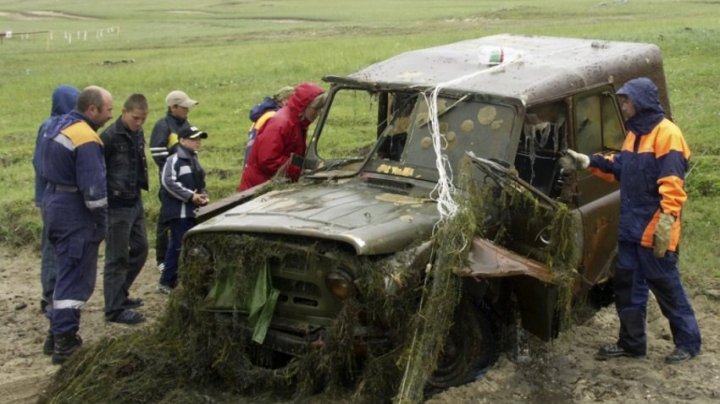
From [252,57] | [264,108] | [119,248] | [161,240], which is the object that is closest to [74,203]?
[119,248]

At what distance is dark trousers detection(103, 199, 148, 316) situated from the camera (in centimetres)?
761

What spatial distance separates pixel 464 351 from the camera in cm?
605

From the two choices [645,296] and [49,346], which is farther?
[49,346]

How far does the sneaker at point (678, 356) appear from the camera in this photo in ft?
21.6

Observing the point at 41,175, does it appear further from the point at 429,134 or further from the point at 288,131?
the point at 429,134

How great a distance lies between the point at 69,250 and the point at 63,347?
0.70 meters

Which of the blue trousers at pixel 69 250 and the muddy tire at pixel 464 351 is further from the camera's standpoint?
the blue trousers at pixel 69 250

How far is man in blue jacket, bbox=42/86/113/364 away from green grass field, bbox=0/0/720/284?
11.6 feet

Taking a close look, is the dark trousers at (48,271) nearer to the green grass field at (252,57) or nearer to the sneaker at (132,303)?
the sneaker at (132,303)

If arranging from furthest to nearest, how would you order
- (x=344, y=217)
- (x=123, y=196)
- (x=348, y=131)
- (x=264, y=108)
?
1. (x=348, y=131)
2. (x=264, y=108)
3. (x=123, y=196)
4. (x=344, y=217)

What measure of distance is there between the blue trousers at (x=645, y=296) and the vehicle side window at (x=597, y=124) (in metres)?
0.88

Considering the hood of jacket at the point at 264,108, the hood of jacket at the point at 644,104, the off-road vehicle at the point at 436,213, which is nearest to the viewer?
the off-road vehicle at the point at 436,213

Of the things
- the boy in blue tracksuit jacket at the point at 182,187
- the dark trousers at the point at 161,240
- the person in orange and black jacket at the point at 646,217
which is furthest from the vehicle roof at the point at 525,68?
the dark trousers at the point at 161,240

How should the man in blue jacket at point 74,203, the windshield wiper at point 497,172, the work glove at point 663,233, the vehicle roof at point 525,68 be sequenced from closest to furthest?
1. the windshield wiper at point 497,172
2. the work glove at point 663,233
3. the vehicle roof at point 525,68
4. the man in blue jacket at point 74,203
